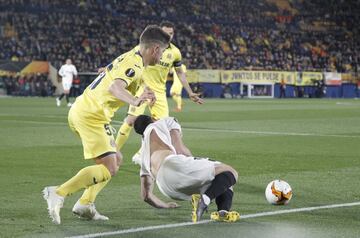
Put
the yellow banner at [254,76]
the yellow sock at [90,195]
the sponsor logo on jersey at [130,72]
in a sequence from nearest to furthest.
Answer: the sponsor logo on jersey at [130,72] < the yellow sock at [90,195] < the yellow banner at [254,76]

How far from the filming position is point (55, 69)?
47000mm

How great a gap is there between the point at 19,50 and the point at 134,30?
8.86 m

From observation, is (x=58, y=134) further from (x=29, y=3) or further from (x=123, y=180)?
(x=29, y=3)

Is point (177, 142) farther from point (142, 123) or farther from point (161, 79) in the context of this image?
point (161, 79)

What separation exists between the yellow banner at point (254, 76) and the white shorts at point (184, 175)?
1801 inches

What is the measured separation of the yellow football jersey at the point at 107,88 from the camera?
759cm

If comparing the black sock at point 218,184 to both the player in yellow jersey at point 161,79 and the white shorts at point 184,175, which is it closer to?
the white shorts at point 184,175

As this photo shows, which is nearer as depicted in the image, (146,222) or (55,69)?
(146,222)

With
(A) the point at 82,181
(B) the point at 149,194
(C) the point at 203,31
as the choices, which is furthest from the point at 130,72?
(C) the point at 203,31

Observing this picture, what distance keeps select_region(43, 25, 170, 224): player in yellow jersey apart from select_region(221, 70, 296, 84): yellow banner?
45.2 meters

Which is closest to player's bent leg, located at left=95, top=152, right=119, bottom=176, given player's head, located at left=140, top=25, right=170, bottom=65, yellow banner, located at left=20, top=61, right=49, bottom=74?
player's head, located at left=140, top=25, right=170, bottom=65

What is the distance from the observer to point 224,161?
42.7 ft

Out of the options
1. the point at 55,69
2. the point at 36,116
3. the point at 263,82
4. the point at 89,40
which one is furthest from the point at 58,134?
the point at 263,82

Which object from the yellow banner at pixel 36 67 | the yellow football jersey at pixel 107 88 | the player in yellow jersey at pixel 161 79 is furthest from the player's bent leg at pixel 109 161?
the yellow banner at pixel 36 67
